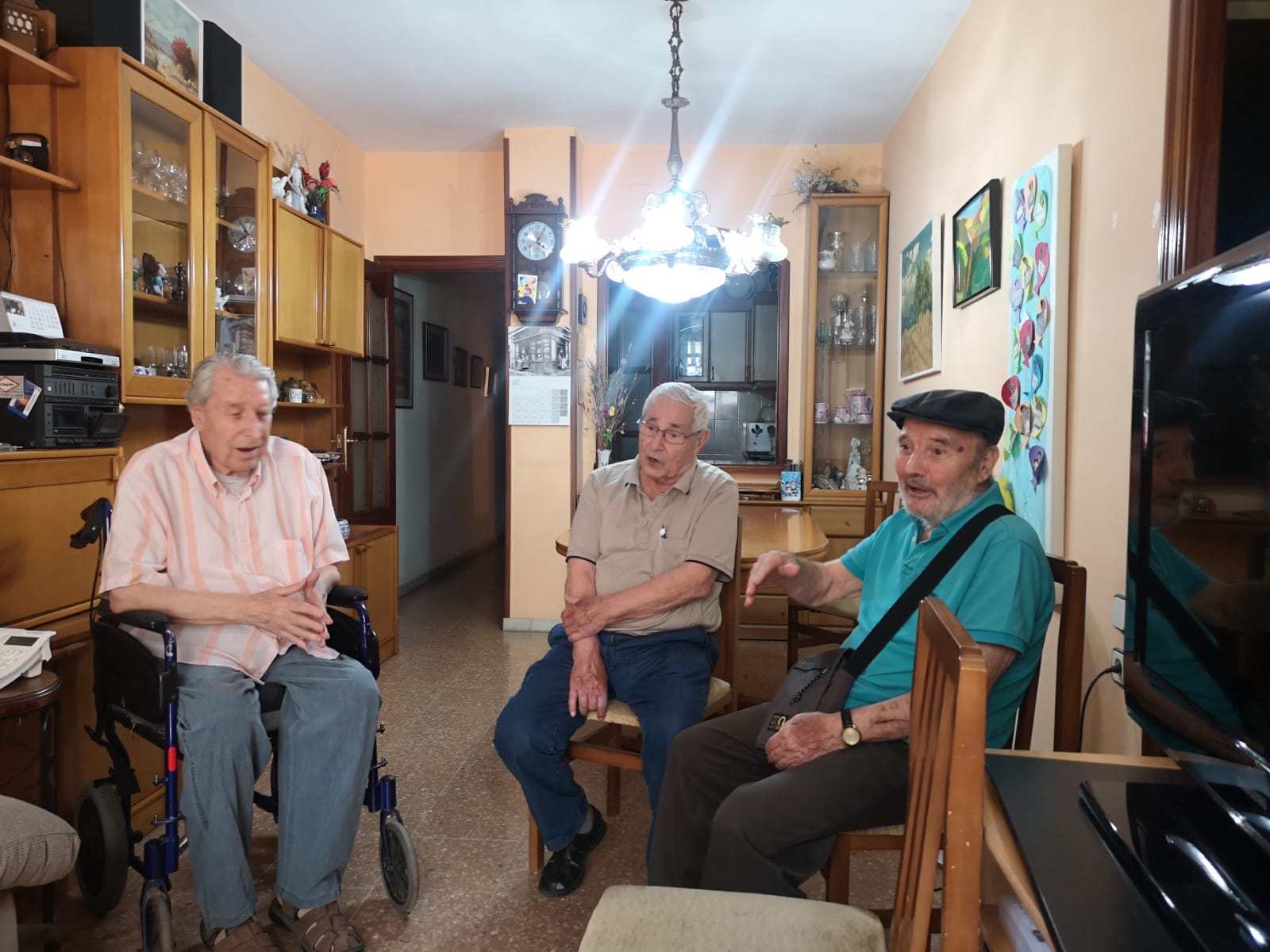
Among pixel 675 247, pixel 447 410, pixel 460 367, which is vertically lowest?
pixel 447 410

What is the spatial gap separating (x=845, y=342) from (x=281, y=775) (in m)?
3.60

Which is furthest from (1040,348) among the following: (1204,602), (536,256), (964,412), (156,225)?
(536,256)

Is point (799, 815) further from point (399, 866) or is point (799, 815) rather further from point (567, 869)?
point (399, 866)

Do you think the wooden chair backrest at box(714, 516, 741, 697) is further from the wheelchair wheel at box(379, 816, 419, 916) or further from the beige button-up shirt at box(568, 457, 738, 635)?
the wheelchair wheel at box(379, 816, 419, 916)

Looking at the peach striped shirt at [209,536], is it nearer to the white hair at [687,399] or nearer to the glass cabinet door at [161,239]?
the glass cabinet door at [161,239]

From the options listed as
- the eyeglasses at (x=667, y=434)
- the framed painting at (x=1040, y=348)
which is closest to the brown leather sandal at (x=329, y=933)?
the eyeglasses at (x=667, y=434)

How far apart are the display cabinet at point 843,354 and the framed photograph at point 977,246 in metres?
1.30

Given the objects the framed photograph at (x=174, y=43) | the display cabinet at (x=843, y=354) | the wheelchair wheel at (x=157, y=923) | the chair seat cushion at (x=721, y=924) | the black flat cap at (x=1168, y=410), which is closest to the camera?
the black flat cap at (x=1168, y=410)

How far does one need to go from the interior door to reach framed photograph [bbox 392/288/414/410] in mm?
325

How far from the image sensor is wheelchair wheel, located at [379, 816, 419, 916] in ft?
6.01

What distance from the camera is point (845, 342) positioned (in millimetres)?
4410

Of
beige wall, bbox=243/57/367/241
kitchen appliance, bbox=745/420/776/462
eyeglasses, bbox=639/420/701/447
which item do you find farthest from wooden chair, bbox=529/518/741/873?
beige wall, bbox=243/57/367/241

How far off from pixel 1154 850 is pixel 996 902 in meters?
0.21

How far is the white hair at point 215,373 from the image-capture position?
1.86 metres
